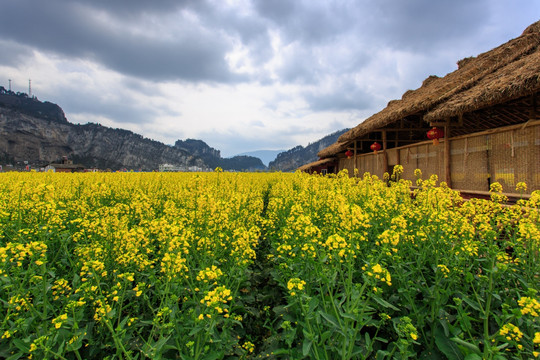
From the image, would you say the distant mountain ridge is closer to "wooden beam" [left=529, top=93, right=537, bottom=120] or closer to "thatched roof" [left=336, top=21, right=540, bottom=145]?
"thatched roof" [left=336, top=21, right=540, bottom=145]

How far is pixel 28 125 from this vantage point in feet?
309

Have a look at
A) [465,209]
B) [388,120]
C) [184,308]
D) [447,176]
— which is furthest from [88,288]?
[388,120]

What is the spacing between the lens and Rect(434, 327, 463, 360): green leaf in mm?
1863

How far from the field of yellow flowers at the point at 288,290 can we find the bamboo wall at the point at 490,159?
2.57 metres

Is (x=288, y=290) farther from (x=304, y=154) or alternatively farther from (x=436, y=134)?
(x=304, y=154)

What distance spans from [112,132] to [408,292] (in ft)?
450

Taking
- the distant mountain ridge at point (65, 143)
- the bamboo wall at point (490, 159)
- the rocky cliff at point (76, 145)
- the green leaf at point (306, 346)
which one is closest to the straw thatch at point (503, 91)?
the bamboo wall at point (490, 159)

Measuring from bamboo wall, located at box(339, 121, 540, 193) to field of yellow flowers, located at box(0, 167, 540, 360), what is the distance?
257 centimetres

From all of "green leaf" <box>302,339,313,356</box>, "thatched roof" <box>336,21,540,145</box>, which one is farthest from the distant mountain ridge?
"green leaf" <box>302,339,313,356</box>

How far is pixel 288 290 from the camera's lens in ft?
7.50

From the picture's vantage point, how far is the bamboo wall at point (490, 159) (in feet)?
16.5

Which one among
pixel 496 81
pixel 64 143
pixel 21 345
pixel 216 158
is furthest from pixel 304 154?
pixel 21 345

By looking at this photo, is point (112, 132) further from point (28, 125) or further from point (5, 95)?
point (5, 95)

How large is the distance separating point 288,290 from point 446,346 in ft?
4.26
